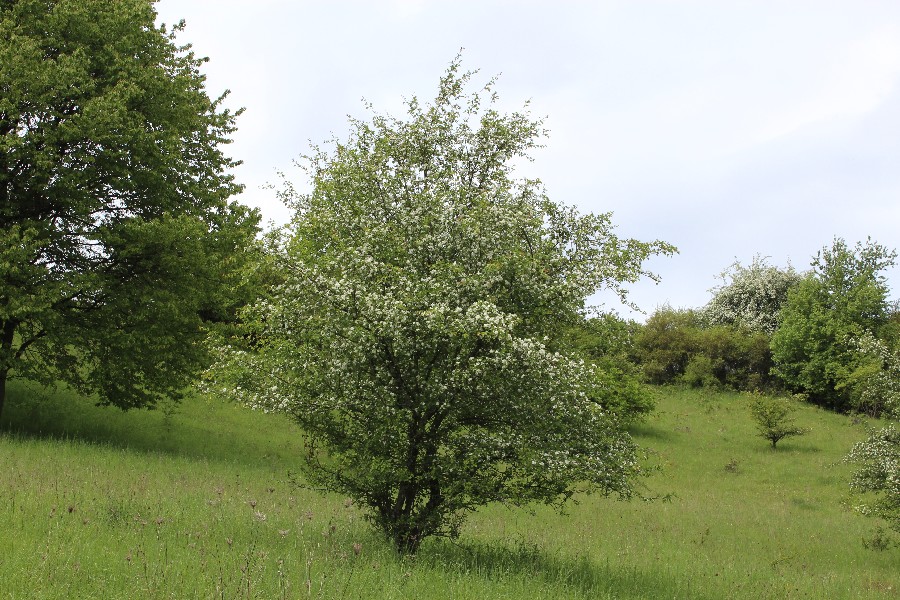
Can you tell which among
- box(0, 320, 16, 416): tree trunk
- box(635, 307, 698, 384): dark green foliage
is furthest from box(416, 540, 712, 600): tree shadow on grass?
box(635, 307, 698, 384): dark green foliage

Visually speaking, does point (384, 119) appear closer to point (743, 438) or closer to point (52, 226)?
point (52, 226)

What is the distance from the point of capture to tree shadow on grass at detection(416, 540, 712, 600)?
399 inches

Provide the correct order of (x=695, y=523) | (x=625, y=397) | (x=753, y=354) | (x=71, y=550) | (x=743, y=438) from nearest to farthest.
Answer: (x=71, y=550) → (x=695, y=523) → (x=625, y=397) → (x=743, y=438) → (x=753, y=354)

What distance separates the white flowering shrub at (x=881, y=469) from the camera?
15.9m

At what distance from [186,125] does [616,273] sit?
16.7 metres

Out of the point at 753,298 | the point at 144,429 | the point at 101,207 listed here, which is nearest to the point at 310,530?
the point at 101,207

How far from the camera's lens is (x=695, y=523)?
71.5 ft

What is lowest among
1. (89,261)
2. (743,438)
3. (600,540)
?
(600,540)

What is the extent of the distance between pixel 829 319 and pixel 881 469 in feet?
129

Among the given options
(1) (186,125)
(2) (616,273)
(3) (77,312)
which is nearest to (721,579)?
(2) (616,273)

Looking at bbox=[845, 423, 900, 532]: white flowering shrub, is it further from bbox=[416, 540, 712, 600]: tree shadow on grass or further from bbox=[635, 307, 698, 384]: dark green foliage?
bbox=[635, 307, 698, 384]: dark green foliage

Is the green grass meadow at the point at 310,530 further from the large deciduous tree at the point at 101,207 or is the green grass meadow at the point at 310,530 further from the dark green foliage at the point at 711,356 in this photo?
the dark green foliage at the point at 711,356

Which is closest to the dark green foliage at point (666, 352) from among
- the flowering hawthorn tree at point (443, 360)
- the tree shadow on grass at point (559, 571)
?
the tree shadow on grass at point (559, 571)

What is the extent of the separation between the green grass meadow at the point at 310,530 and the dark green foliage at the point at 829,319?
17.8 m
